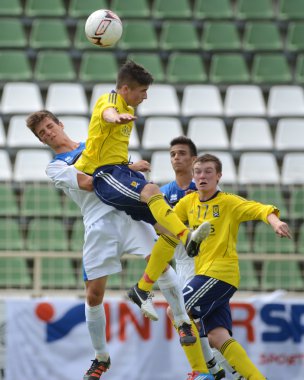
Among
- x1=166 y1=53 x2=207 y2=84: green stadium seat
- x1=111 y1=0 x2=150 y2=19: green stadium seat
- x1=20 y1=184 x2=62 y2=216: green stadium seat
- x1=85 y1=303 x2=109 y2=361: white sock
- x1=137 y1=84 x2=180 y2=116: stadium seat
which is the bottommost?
x1=85 y1=303 x2=109 y2=361: white sock

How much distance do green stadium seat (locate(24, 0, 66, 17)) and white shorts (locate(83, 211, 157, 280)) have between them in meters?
9.74

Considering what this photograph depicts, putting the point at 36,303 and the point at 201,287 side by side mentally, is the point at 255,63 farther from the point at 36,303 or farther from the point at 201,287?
the point at 201,287

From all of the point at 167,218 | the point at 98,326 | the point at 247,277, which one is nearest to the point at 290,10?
the point at 247,277

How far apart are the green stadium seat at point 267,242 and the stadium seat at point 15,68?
508 centimetres

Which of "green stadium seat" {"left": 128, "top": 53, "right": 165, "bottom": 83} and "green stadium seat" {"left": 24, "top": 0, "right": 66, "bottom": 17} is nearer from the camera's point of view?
"green stadium seat" {"left": 128, "top": 53, "right": 165, "bottom": 83}

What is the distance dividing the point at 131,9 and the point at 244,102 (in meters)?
2.92

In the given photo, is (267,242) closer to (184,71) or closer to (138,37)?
(184,71)

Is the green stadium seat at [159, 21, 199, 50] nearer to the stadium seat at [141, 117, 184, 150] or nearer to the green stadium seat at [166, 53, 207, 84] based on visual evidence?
the green stadium seat at [166, 53, 207, 84]

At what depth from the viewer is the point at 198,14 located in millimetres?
17312

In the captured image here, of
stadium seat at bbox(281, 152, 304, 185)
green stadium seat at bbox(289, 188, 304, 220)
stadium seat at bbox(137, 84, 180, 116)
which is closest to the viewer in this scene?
green stadium seat at bbox(289, 188, 304, 220)

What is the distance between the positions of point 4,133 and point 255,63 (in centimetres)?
427

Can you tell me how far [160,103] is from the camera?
50.0 feet

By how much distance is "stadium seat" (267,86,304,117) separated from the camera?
50.8ft

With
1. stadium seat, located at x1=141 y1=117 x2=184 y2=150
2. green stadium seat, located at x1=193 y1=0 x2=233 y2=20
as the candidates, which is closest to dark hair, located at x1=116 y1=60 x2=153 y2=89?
stadium seat, located at x1=141 y1=117 x2=184 y2=150
